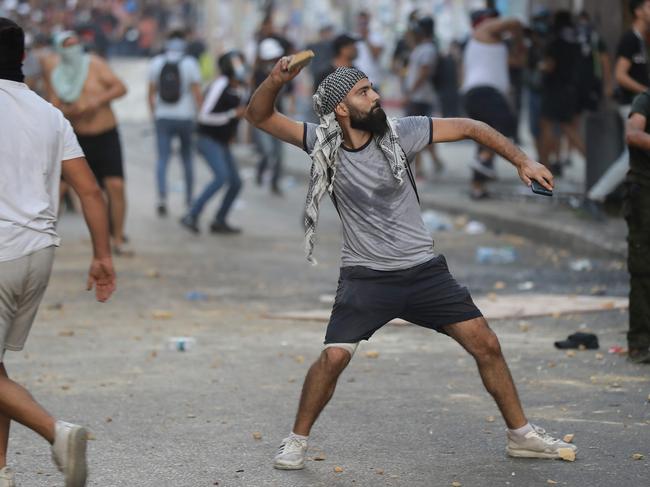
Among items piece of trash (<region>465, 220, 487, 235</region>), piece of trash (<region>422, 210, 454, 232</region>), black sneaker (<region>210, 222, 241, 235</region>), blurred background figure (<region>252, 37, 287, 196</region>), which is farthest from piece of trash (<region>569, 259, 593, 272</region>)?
blurred background figure (<region>252, 37, 287, 196</region>)

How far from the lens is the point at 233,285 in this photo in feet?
37.4

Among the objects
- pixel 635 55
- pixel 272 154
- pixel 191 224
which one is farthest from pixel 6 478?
pixel 272 154

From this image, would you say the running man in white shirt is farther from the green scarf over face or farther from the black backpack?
the black backpack

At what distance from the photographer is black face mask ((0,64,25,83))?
5320mm

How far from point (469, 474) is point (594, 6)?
38.6 ft

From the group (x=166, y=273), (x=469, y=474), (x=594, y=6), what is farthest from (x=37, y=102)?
(x=594, y=6)

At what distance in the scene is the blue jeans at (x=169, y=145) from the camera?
15664 millimetres

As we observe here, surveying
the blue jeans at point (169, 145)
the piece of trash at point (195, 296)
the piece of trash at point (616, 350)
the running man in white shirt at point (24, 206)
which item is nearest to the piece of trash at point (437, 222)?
the blue jeans at point (169, 145)

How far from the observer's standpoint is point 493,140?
5734mm

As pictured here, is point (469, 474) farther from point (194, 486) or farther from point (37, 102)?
point (37, 102)

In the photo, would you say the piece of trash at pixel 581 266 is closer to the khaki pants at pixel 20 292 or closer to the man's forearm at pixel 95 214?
the man's forearm at pixel 95 214

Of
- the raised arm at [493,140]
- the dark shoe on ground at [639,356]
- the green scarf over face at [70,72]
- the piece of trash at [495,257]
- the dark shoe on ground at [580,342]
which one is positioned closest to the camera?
the raised arm at [493,140]

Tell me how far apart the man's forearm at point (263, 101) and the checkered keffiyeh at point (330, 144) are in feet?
0.60

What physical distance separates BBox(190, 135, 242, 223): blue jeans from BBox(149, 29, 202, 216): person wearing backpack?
567 millimetres
